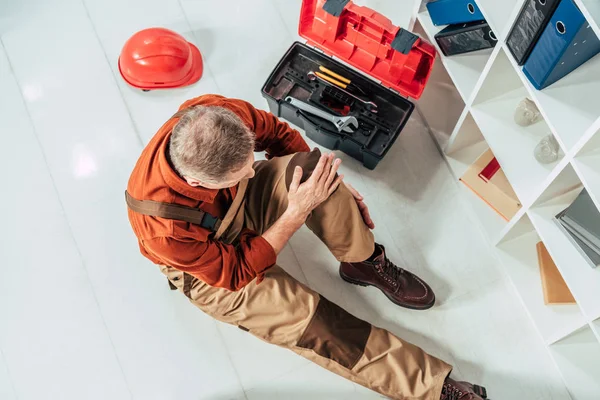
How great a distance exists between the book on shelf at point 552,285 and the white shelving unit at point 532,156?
0.03 meters

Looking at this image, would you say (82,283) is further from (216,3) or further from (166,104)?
(216,3)

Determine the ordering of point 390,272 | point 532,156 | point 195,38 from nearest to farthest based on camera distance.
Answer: point 532,156, point 390,272, point 195,38

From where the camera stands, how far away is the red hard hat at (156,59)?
233 cm

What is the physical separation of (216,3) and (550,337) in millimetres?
1919

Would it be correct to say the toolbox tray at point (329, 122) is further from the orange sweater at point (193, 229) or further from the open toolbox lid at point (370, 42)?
the orange sweater at point (193, 229)

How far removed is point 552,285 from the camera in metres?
2.08

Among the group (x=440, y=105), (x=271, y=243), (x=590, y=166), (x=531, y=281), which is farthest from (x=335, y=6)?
(x=531, y=281)

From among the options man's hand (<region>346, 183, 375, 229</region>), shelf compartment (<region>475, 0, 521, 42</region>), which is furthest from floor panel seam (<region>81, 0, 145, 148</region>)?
shelf compartment (<region>475, 0, 521, 42</region>)

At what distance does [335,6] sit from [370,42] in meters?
0.19

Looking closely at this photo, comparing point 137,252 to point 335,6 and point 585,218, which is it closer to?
point 335,6

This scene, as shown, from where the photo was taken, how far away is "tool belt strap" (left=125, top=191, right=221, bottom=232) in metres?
1.47

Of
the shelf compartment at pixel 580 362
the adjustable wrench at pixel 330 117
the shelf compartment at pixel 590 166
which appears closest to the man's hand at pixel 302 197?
the adjustable wrench at pixel 330 117

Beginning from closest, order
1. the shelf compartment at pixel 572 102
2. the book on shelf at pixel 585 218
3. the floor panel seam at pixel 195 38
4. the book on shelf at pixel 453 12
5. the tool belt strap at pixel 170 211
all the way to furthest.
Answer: the tool belt strap at pixel 170 211 < the shelf compartment at pixel 572 102 < the book on shelf at pixel 585 218 < the book on shelf at pixel 453 12 < the floor panel seam at pixel 195 38

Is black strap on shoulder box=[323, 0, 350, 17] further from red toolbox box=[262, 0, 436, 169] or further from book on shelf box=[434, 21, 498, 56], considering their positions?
book on shelf box=[434, 21, 498, 56]
